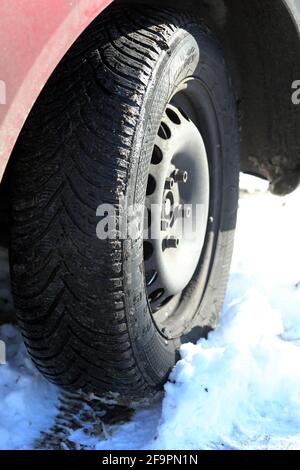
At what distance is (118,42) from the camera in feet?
6.83

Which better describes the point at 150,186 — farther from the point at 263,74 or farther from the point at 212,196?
the point at 263,74

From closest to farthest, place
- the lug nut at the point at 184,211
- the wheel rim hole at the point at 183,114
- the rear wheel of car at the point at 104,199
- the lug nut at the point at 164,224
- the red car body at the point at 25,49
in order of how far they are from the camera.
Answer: the red car body at the point at 25,49
the rear wheel of car at the point at 104,199
the lug nut at the point at 164,224
the wheel rim hole at the point at 183,114
the lug nut at the point at 184,211

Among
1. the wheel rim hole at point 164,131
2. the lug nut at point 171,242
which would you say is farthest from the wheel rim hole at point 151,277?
the wheel rim hole at point 164,131

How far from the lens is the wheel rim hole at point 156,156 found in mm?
2322

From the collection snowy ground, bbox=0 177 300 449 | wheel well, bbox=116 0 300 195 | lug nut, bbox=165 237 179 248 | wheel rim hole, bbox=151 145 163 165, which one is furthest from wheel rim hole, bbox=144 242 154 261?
wheel well, bbox=116 0 300 195

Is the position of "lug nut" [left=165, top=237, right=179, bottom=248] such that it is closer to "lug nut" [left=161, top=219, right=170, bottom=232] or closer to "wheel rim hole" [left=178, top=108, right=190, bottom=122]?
"lug nut" [left=161, top=219, right=170, bottom=232]

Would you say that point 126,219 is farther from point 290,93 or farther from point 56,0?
point 290,93

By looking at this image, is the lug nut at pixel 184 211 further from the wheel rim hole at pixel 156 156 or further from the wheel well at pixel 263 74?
the wheel well at pixel 263 74

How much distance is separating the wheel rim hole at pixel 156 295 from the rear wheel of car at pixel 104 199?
0.05 meters

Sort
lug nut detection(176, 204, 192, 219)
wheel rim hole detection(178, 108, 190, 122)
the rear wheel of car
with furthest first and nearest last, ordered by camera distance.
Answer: lug nut detection(176, 204, 192, 219) < wheel rim hole detection(178, 108, 190, 122) < the rear wheel of car

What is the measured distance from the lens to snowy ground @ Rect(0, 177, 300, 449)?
235 centimetres

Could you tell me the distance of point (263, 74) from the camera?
9.19ft

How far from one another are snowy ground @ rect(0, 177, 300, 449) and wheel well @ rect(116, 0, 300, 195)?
67 centimetres

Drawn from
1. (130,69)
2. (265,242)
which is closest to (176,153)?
(130,69)
